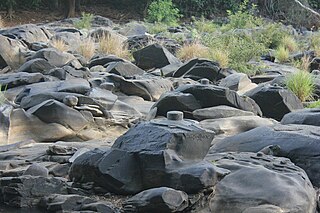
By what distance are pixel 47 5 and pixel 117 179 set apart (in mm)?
21290

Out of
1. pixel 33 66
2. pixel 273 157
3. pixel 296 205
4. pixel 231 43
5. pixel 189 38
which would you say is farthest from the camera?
pixel 189 38

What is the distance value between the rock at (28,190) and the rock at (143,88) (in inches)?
173

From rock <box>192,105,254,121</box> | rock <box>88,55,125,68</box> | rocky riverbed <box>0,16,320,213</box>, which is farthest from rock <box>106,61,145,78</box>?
rock <box>192,105,254,121</box>

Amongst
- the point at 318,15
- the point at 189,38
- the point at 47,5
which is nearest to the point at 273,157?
the point at 189,38

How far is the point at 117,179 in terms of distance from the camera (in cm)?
432

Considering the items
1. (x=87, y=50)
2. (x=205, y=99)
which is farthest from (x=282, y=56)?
(x=205, y=99)

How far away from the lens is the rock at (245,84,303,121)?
793 cm

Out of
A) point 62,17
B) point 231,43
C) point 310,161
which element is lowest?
point 62,17

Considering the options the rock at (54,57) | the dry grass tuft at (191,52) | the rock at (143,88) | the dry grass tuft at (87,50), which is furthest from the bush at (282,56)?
the rock at (143,88)

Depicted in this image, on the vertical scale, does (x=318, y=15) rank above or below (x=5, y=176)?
below

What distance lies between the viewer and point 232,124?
6391mm

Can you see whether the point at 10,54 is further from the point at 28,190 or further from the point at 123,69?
the point at 28,190

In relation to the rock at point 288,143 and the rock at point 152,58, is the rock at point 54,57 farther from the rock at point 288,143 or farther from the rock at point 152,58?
the rock at point 288,143

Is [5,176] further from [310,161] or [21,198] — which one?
[310,161]
